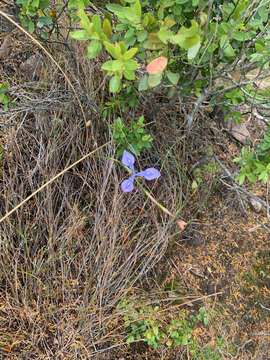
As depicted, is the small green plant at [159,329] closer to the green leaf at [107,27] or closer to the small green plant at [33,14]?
the green leaf at [107,27]

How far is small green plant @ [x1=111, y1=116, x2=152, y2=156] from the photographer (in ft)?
3.72

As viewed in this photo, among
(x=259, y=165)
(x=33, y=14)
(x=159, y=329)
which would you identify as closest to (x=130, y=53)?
(x=33, y=14)

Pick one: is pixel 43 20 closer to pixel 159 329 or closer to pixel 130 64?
pixel 130 64

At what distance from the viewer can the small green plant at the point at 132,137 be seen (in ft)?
3.72

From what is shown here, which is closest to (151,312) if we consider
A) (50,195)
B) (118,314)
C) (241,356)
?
(118,314)

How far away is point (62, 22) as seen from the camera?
56.4 inches

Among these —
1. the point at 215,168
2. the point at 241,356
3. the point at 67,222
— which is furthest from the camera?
the point at 215,168

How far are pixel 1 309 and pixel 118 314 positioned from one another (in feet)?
1.59

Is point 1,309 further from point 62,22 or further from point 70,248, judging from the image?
point 62,22

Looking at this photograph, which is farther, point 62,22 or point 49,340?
point 62,22

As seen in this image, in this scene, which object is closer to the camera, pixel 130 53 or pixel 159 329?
pixel 130 53

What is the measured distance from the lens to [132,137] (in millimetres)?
1179

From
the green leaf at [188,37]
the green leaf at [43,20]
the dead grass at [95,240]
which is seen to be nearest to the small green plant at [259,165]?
the dead grass at [95,240]

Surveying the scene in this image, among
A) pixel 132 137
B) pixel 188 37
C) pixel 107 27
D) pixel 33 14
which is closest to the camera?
pixel 188 37
